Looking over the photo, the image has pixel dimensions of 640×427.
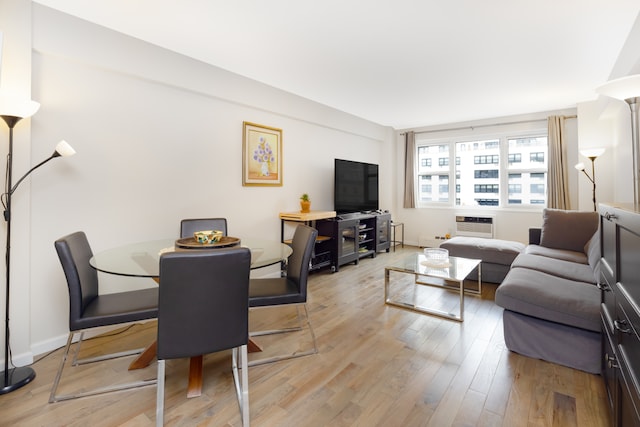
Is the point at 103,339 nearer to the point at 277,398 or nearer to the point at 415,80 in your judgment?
the point at 277,398

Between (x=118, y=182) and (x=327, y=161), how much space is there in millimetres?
2970

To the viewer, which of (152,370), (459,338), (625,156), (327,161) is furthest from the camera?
(327,161)

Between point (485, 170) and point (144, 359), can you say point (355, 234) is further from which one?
point (144, 359)

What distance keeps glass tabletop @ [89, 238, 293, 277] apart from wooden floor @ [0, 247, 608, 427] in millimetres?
712

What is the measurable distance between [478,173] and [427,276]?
3617 mm

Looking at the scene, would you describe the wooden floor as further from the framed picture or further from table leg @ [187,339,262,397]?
the framed picture

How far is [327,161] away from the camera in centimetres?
488

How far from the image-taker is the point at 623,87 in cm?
198

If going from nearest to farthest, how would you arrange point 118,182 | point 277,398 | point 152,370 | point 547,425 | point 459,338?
1. point 547,425
2. point 277,398
3. point 152,370
4. point 459,338
5. point 118,182

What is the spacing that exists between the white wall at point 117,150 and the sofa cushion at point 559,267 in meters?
2.81

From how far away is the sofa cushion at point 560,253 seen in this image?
3.11 metres

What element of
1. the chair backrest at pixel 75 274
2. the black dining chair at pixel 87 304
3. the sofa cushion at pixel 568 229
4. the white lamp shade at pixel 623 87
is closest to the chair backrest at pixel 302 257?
the black dining chair at pixel 87 304

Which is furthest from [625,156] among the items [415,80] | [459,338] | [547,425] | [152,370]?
[152,370]

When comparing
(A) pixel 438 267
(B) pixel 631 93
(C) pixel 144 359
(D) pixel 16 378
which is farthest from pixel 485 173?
(D) pixel 16 378
